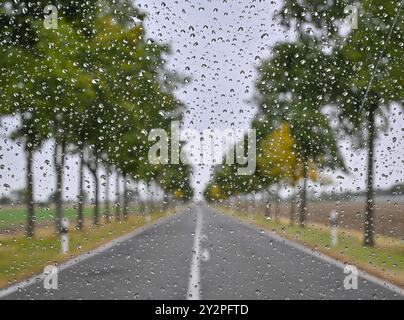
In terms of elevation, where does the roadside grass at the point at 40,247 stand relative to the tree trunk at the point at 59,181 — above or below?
below

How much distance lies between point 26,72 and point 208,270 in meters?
4.20

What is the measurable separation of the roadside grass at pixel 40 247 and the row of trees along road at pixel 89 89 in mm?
180

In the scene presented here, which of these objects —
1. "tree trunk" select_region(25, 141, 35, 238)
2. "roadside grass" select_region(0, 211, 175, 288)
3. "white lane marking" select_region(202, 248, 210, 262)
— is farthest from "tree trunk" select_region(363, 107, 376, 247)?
"white lane marking" select_region(202, 248, 210, 262)

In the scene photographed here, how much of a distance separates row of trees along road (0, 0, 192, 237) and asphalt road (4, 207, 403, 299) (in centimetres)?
98

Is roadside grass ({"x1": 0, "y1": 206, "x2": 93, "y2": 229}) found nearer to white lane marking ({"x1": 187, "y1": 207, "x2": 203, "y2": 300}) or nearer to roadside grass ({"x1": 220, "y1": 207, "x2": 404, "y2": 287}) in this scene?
white lane marking ({"x1": 187, "y1": 207, "x2": 203, "y2": 300})

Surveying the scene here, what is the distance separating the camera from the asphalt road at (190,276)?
6.42 m

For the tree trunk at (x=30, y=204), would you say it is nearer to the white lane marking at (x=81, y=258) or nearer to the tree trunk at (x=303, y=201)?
the white lane marking at (x=81, y=258)

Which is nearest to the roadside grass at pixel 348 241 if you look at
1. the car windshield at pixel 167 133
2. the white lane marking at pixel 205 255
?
the car windshield at pixel 167 133

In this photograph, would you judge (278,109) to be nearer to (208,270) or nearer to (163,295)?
(163,295)

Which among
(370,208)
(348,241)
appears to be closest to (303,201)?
(370,208)

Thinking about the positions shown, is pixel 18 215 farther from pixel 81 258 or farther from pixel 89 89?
pixel 81 258

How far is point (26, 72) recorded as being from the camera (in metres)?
6.73

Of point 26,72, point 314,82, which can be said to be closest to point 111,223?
point 26,72

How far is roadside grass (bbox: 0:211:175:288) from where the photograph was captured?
528cm
